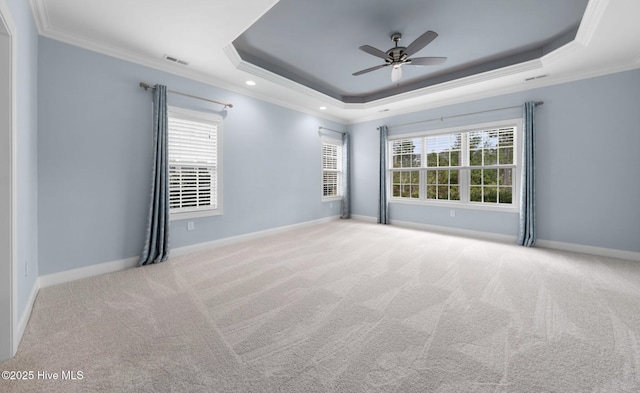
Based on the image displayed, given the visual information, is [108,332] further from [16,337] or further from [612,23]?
[612,23]

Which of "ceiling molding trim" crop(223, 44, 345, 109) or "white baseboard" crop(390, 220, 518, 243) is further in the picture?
"white baseboard" crop(390, 220, 518, 243)

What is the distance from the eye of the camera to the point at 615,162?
3.76 metres

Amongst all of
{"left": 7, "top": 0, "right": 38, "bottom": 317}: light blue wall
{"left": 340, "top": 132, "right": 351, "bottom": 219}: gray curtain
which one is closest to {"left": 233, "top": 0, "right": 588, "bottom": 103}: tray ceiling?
{"left": 7, "top": 0, "right": 38, "bottom": 317}: light blue wall

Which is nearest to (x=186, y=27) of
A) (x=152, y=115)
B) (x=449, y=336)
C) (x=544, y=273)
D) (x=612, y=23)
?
(x=152, y=115)

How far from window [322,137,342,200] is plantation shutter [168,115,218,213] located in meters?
2.91

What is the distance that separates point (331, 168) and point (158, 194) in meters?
4.17

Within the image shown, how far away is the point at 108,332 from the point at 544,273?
4.51 metres

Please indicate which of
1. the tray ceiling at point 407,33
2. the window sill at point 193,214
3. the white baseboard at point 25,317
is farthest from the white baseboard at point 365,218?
the white baseboard at point 25,317

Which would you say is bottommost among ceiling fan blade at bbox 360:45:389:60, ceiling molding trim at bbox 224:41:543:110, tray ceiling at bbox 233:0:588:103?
ceiling fan blade at bbox 360:45:389:60

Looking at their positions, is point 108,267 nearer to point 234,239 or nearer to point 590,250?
point 234,239

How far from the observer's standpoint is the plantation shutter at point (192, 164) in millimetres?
3752

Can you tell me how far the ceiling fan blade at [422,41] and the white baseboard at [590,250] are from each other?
12.6ft

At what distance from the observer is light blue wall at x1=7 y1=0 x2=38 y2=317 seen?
1904 millimetres

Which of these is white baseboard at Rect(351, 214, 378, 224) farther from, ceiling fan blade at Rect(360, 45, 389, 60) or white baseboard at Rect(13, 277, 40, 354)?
white baseboard at Rect(13, 277, 40, 354)
